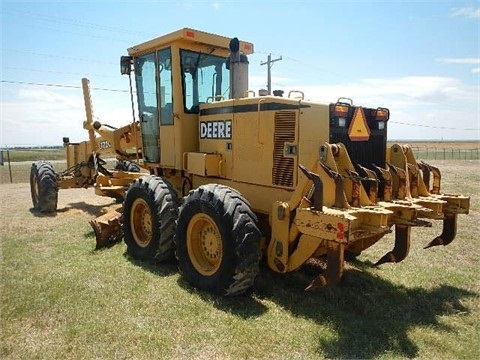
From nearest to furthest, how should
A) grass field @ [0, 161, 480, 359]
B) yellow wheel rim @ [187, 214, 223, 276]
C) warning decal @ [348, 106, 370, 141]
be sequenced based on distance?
1. grass field @ [0, 161, 480, 359]
2. warning decal @ [348, 106, 370, 141]
3. yellow wheel rim @ [187, 214, 223, 276]

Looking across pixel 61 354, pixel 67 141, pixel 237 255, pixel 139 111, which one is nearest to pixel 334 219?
pixel 237 255

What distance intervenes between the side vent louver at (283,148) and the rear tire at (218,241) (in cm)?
62

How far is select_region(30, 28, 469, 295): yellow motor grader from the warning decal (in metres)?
0.01

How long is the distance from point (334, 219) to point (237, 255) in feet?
3.90

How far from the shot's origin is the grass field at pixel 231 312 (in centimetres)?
386

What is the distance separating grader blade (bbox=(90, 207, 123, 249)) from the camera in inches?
274

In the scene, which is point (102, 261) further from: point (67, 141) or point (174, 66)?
point (67, 141)

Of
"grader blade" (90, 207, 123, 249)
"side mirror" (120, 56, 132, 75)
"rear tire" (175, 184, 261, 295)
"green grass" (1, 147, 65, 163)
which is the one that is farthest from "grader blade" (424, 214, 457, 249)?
"green grass" (1, 147, 65, 163)

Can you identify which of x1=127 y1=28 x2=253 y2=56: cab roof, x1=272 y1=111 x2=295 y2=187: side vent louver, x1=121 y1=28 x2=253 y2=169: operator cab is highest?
x1=127 y1=28 x2=253 y2=56: cab roof

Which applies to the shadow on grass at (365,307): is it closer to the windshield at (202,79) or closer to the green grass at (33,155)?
the windshield at (202,79)

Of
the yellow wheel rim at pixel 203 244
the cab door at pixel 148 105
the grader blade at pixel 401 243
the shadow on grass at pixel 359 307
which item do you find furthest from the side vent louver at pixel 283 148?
the cab door at pixel 148 105

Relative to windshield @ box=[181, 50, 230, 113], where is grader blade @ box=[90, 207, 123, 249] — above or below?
below

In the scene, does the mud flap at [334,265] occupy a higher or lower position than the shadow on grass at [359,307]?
higher

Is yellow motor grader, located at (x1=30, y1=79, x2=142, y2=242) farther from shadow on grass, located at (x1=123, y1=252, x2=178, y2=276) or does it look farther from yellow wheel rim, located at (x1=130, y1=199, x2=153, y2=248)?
shadow on grass, located at (x1=123, y1=252, x2=178, y2=276)
